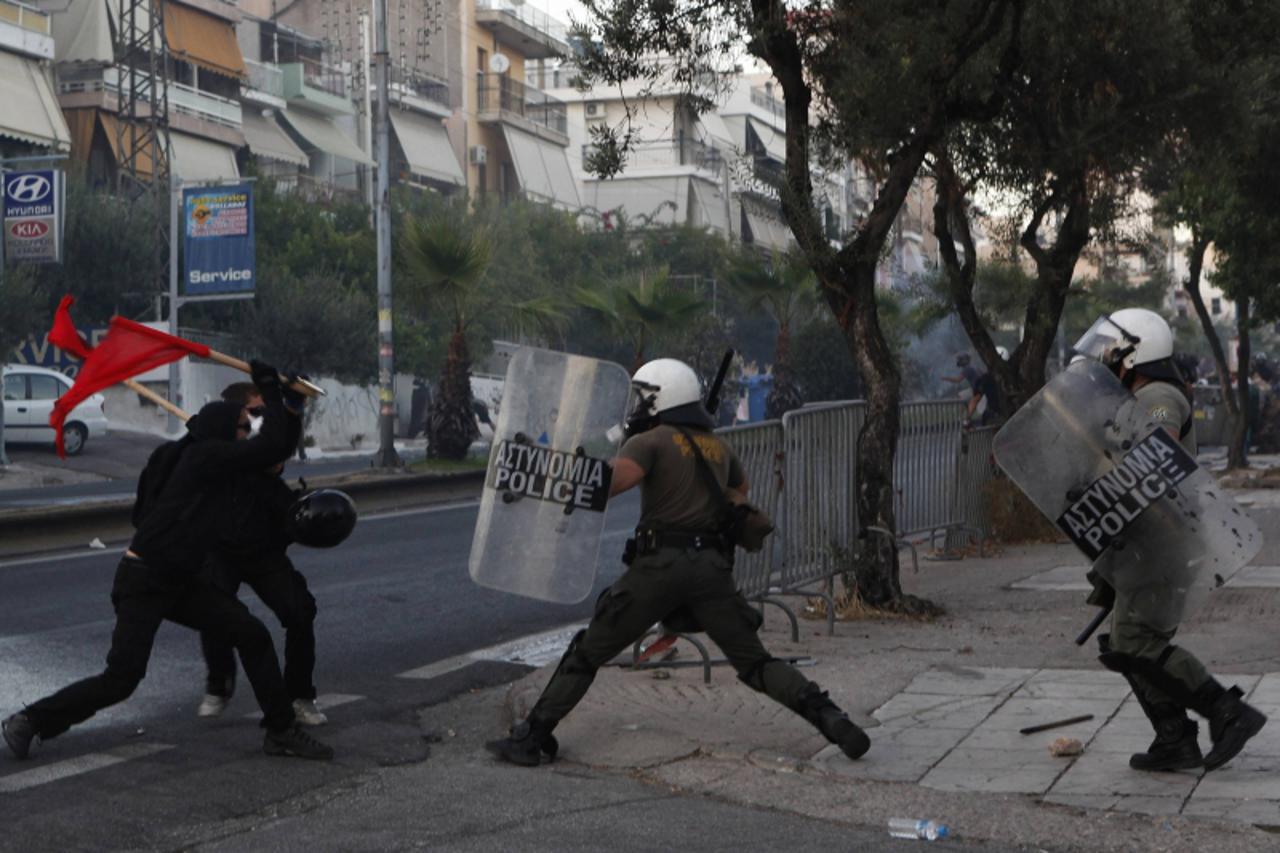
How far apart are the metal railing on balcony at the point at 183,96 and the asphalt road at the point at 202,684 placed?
32741 millimetres

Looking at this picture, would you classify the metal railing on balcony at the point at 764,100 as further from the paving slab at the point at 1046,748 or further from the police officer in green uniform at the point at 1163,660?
the police officer in green uniform at the point at 1163,660

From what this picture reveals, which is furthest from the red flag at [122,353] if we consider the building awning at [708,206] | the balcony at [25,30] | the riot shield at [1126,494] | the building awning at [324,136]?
the building awning at [708,206]

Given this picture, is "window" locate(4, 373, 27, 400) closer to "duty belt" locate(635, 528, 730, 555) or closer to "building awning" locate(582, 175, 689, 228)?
"duty belt" locate(635, 528, 730, 555)

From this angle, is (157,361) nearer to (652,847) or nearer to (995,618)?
(652,847)

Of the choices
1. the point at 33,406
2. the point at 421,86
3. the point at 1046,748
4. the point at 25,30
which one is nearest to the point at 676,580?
the point at 1046,748

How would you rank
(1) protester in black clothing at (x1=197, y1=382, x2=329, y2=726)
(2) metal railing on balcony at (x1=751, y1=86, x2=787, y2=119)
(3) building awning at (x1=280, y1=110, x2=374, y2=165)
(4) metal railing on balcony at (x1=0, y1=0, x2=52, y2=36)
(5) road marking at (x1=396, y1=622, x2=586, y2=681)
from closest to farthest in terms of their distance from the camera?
1. (1) protester in black clothing at (x1=197, y1=382, x2=329, y2=726)
2. (5) road marking at (x1=396, y1=622, x2=586, y2=681)
3. (4) metal railing on balcony at (x1=0, y1=0, x2=52, y2=36)
4. (3) building awning at (x1=280, y1=110, x2=374, y2=165)
5. (2) metal railing on balcony at (x1=751, y1=86, x2=787, y2=119)

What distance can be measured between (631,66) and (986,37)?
2343mm

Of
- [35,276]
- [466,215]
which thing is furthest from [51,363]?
[466,215]

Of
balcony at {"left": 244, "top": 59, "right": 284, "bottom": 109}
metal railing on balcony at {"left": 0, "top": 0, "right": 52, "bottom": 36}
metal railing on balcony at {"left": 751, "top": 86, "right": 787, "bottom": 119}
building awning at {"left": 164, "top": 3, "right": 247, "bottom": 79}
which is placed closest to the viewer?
metal railing on balcony at {"left": 0, "top": 0, "right": 52, "bottom": 36}

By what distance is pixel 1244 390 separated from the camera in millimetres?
24938

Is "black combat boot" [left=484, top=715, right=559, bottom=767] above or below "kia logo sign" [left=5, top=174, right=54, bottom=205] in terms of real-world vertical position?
below

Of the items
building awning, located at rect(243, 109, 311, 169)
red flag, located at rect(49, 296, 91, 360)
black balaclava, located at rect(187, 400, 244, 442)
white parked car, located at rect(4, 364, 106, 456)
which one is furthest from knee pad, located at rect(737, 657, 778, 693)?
building awning, located at rect(243, 109, 311, 169)

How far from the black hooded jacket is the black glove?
0.10ft

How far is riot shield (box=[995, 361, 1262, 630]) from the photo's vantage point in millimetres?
5914
